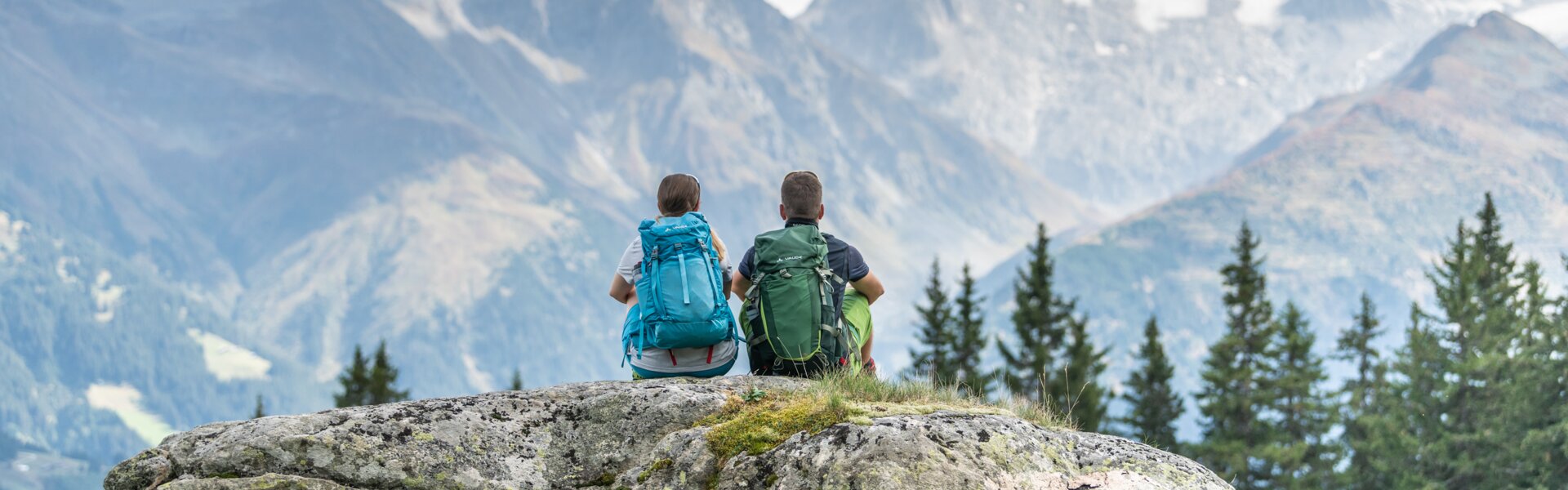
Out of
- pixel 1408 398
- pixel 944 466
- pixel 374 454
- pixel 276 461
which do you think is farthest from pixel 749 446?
pixel 1408 398

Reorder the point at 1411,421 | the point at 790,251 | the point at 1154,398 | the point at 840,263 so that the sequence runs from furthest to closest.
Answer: the point at 1154,398
the point at 1411,421
the point at 840,263
the point at 790,251

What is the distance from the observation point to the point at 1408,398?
38812 millimetres

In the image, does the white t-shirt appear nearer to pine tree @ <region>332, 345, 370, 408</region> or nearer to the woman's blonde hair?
the woman's blonde hair

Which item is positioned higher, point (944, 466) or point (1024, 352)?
point (1024, 352)

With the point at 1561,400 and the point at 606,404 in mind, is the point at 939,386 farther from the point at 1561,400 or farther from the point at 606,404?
the point at 1561,400

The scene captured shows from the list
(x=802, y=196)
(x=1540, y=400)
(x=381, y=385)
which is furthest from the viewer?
(x=381, y=385)

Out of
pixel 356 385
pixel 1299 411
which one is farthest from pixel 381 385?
pixel 1299 411

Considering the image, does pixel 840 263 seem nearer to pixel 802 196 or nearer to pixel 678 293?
pixel 802 196

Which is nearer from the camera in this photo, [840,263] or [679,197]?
[679,197]

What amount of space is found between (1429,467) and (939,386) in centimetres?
3039

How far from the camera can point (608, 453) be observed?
27.4 ft

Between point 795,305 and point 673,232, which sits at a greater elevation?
point 673,232

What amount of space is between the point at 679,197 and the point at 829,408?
280cm

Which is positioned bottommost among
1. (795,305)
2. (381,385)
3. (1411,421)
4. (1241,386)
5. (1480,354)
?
(795,305)
